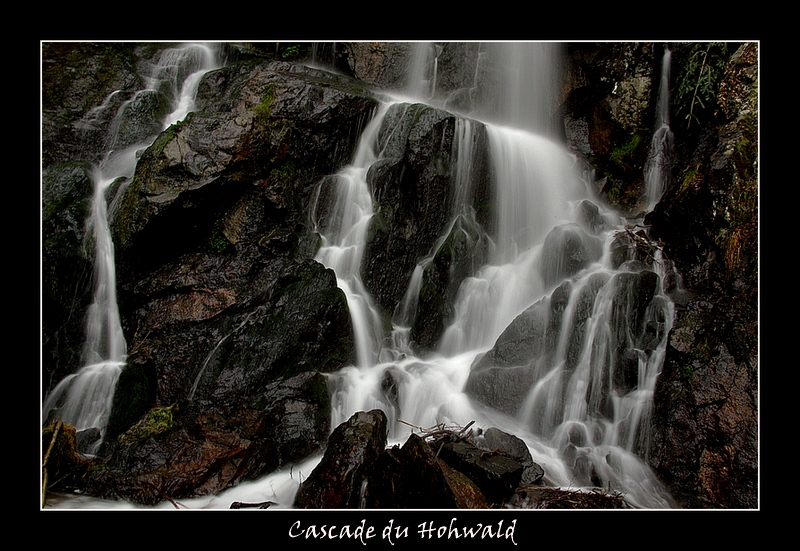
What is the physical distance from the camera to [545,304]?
8461mm

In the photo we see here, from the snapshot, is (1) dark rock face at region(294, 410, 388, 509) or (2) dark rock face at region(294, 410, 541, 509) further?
(1) dark rock face at region(294, 410, 388, 509)

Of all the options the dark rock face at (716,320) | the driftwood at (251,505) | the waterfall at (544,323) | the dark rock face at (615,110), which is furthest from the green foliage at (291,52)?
the driftwood at (251,505)

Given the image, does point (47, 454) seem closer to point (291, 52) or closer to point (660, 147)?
point (291, 52)

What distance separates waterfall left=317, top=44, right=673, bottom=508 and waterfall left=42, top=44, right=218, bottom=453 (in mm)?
3980

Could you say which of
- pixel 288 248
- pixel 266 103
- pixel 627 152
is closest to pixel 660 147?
pixel 627 152

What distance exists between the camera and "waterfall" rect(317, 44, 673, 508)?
7184 mm

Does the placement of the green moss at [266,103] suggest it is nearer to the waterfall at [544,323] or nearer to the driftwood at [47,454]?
the waterfall at [544,323]

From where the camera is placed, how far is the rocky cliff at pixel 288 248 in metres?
6.67

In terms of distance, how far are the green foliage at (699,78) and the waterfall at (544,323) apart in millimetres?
2650

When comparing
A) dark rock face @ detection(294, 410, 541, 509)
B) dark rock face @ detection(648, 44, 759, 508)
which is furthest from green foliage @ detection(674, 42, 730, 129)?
dark rock face @ detection(294, 410, 541, 509)

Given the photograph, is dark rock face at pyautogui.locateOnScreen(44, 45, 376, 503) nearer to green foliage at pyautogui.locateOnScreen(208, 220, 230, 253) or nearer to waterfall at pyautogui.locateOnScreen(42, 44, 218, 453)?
green foliage at pyautogui.locateOnScreen(208, 220, 230, 253)

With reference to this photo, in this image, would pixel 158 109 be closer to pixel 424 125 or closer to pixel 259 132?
pixel 259 132

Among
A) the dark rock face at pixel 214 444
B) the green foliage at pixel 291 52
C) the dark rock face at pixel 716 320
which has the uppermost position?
the green foliage at pixel 291 52

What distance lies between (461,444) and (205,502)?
→ 3.33m
